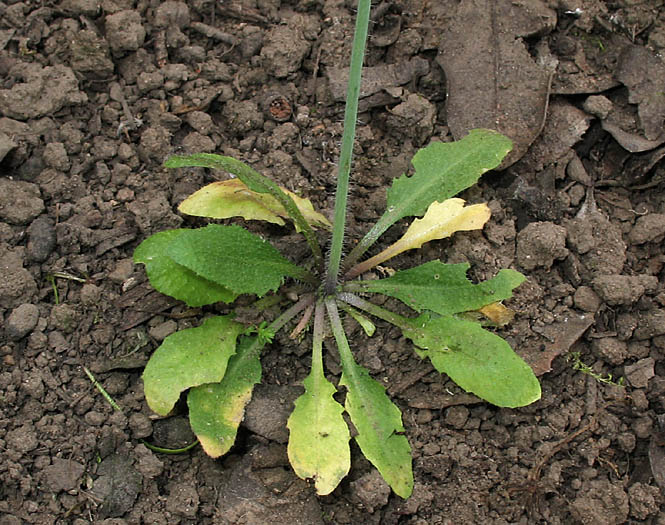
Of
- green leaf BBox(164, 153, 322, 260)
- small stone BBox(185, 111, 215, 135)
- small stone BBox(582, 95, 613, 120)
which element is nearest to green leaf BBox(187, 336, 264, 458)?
green leaf BBox(164, 153, 322, 260)

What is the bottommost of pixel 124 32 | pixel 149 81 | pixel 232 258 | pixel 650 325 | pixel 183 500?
pixel 183 500

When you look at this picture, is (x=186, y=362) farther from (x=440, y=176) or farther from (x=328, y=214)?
(x=440, y=176)

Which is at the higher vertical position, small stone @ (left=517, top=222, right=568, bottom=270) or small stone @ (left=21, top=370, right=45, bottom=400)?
small stone @ (left=517, top=222, right=568, bottom=270)

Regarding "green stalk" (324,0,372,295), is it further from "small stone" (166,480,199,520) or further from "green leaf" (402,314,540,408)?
"small stone" (166,480,199,520)

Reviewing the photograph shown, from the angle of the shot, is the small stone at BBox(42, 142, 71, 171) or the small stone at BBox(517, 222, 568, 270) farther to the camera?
the small stone at BBox(42, 142, 71, 171)

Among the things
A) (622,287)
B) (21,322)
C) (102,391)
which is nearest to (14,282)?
(21,322)

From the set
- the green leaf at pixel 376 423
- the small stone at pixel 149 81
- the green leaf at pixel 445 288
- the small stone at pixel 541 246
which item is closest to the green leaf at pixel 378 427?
the green leaf at pixel 376 423
